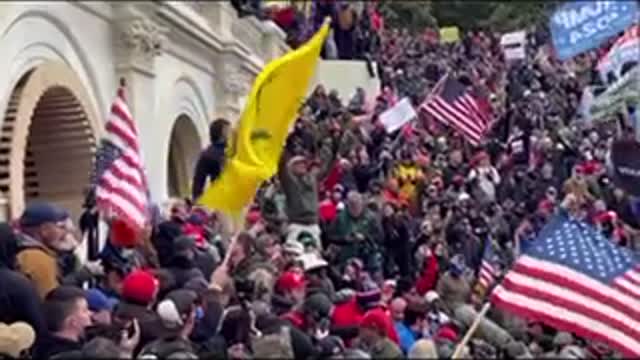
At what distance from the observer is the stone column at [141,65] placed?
18.5 meters

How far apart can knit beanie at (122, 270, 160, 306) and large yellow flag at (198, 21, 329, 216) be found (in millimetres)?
3407

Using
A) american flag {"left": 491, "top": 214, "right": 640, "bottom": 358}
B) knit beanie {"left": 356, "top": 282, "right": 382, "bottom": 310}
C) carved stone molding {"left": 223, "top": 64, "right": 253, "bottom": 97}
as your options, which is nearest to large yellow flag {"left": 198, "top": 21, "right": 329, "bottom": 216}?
knit beanie {"left": 356, "top": 282, "right": 382, "bottom": 310}

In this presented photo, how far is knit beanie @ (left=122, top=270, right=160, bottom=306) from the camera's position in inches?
340

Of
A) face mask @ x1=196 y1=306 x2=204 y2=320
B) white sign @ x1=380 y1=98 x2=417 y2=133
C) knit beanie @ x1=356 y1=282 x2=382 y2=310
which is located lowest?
knit beanie @ x1=356 y1=282 x2=382 y2=310

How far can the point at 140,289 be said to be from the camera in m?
8.65

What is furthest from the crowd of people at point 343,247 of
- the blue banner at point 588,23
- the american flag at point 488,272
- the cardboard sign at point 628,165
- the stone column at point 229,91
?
the cardboard sign at point 628,165

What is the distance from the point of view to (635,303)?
9.42m

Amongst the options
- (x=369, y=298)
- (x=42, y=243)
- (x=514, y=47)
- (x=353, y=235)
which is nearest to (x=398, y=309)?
(x=369, y=298)

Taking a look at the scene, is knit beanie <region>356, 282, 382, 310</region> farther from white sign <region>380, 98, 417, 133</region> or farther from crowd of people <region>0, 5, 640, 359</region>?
white sign <region>380, 98, 417, 133</region>

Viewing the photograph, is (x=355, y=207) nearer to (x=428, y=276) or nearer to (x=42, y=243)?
(x=428, y=276)

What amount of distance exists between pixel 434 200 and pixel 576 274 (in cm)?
1267

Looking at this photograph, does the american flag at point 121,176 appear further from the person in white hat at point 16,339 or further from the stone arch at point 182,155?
the stone arch at point 182,155

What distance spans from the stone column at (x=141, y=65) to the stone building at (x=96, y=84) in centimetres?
1

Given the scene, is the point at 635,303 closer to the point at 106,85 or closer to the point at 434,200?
the point at 106,85
